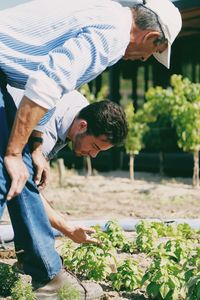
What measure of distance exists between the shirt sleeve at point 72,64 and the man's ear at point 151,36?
9.7 inches

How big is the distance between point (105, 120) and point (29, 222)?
28.7 inches

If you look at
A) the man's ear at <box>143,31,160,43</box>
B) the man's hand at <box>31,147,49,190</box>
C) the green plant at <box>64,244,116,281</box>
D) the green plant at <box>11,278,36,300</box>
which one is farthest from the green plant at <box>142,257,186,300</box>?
the man's ear at <box>143,31,160,43</box>

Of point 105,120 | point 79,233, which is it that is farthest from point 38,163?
point 79,233

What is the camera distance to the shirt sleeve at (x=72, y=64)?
313cm

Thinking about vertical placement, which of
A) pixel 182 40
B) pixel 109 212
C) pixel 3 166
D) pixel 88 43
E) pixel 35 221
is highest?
pixel 182 40

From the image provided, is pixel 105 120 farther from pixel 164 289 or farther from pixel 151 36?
pixel 164 289

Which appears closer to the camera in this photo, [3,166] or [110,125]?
[3,166]

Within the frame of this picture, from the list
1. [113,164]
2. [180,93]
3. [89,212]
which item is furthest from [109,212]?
[113,164]

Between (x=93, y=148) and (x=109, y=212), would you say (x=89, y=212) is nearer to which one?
(x=109, y=212)

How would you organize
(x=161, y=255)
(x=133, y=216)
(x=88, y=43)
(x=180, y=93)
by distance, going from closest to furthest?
(x=88, y=43)
(x=161, y=255)
(x=133, y=216)
(x=180, y=93)

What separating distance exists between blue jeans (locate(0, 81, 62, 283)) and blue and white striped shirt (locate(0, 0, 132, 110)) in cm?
27

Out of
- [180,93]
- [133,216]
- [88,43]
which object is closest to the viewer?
[88,43]

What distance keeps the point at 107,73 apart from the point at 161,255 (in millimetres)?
14190

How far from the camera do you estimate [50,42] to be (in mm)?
3365
